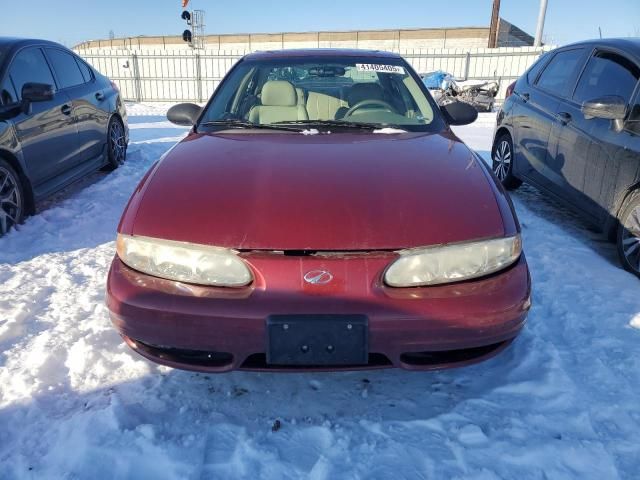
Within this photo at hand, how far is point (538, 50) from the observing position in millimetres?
17000

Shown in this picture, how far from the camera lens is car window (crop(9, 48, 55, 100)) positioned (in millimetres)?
3932

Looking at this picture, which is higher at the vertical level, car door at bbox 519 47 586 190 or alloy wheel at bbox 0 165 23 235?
car door at bbox 519 47 586 190

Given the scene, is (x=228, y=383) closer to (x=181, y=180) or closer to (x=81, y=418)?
(x=81, y=418)

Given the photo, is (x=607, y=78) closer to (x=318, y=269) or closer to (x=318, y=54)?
(x=318, y=54)

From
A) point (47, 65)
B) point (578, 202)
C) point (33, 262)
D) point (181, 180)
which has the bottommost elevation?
point (33, 262)

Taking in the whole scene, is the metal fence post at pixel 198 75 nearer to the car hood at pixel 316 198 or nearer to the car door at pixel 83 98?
the car door at pixel 83 98

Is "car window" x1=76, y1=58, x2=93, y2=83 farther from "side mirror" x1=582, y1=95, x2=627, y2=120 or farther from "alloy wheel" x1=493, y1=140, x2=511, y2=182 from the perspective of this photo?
"side mirror" x1=582, y1=95, x2=627, y2=120

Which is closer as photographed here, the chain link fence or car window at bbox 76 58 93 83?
car window at bbox 76 58 93 83

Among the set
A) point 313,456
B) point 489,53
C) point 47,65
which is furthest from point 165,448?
point 489,53

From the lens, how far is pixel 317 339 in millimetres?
1677

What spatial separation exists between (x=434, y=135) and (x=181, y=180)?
1.43 m

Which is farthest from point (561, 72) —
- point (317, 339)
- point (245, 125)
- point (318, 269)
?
point (317, 339)

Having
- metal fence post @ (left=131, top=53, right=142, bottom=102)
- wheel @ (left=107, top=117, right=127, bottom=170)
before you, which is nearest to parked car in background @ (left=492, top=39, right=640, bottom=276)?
wheel @ (left=107, top=117, right=127, bottom=170)

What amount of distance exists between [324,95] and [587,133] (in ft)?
6.87
